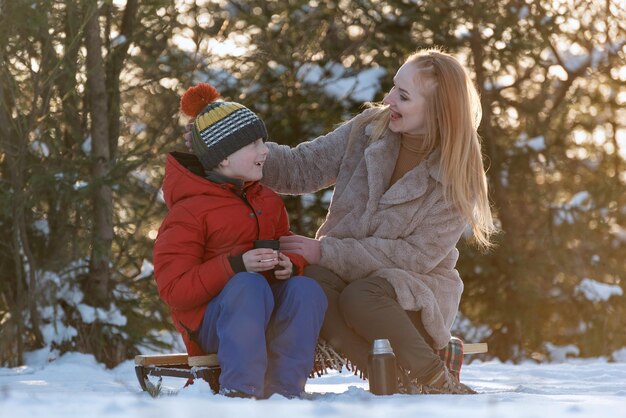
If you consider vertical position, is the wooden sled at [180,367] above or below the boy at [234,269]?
below

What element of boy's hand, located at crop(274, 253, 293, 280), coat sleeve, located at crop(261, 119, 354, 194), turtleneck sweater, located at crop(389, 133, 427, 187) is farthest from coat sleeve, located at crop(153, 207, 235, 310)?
turtleneck sweater, located at crop(389, 133, 427, 187)

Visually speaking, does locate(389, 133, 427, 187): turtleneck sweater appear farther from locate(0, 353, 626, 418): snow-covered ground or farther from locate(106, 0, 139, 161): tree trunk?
locate(106, 0, 139, 161): tree trunk

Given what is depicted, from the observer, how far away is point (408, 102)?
13.7ft

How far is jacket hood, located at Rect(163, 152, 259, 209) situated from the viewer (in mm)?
3826

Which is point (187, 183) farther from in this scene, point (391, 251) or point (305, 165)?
point (391, 251)

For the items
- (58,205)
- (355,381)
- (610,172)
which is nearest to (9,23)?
(58,205)

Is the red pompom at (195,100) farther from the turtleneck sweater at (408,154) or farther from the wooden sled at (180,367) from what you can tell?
the wooden sled at (180,367)

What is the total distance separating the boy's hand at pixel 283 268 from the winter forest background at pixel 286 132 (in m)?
2.51

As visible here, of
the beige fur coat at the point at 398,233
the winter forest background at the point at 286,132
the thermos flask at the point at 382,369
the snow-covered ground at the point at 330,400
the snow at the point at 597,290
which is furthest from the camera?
the snow at the point at 597,290

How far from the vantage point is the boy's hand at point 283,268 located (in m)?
3.78

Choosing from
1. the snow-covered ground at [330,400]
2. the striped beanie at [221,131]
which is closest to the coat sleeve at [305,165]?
the striped beanie at [221,131]

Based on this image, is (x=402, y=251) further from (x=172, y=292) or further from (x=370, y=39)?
(x=370, y=39)

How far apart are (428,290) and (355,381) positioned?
56.1 inches

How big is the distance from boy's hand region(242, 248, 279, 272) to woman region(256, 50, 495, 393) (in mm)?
342
